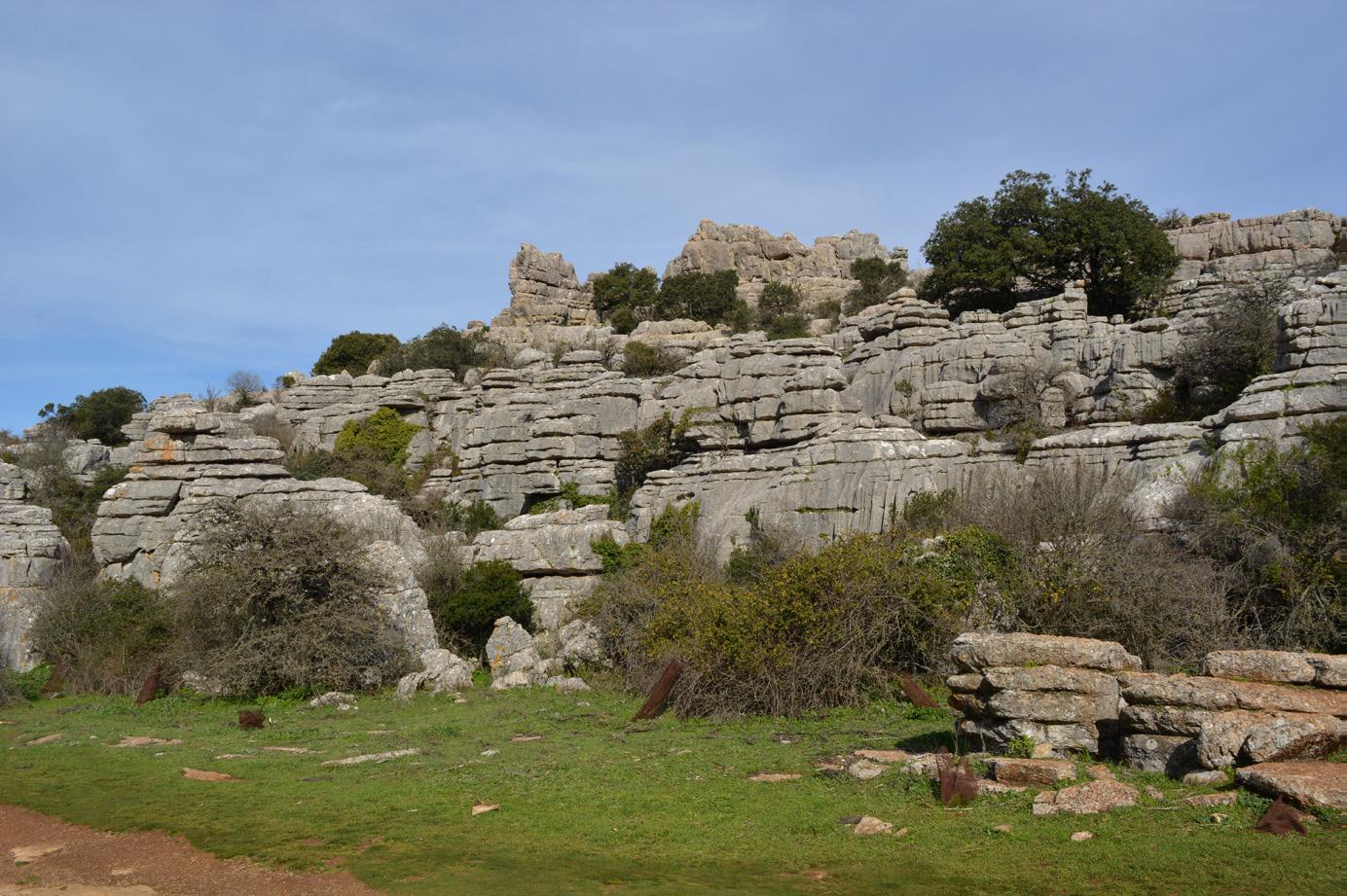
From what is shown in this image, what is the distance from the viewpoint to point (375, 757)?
1256 centimetres

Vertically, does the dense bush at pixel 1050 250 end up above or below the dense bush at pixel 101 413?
above

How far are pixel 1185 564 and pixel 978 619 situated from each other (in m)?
3.55

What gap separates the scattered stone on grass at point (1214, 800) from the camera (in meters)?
7.85

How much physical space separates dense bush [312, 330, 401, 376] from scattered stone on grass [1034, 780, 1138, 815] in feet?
184

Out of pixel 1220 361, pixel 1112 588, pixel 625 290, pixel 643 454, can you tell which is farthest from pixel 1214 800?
pixel 625 290

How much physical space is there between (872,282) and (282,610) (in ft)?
157

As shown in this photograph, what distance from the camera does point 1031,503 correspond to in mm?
19406

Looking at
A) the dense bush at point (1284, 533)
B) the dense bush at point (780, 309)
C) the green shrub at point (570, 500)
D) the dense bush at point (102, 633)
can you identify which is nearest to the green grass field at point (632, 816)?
the dense bush at point (1284, 533)

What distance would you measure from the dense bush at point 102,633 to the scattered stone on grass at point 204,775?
9.81 m

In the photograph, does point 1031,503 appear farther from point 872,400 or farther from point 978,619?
point 872,400

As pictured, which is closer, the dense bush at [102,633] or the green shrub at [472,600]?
the dense bush at [102,633]

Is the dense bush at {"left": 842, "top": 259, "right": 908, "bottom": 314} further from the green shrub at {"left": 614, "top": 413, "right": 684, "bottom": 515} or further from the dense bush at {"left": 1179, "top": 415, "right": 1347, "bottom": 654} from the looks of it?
the dense bush at {"left": 1179, "top": 415, "right": 1347, "bottom": 654}

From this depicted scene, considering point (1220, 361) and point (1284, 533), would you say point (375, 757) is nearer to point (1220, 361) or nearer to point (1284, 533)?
point (1284, 533)

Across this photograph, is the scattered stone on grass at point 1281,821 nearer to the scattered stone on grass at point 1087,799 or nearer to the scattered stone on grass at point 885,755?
the scattered stone on grass at point 1087,799
